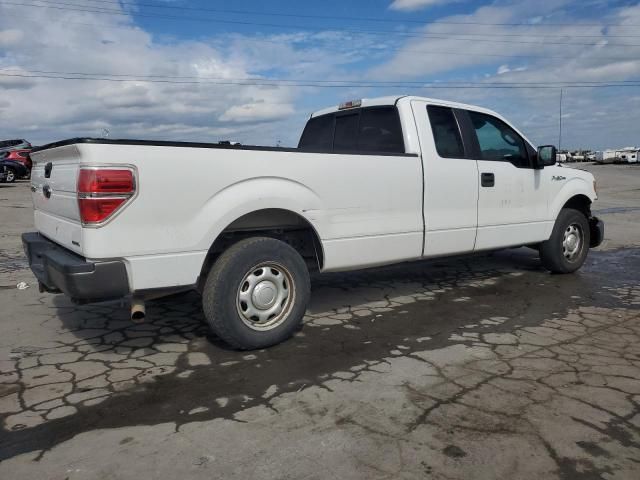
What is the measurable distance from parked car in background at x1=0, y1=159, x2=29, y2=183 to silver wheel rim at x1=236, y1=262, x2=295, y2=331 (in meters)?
23.9

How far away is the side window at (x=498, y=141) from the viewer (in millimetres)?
5590

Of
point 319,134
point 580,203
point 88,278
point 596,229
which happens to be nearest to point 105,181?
point 88,278

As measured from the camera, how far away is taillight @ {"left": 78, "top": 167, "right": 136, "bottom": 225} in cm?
318

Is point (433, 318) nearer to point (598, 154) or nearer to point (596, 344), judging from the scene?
point (596, 344)

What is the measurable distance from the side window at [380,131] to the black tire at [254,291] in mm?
1692

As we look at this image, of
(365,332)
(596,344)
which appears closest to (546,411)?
(596,344)

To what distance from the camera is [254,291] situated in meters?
3.93

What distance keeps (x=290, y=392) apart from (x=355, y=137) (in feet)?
10.2

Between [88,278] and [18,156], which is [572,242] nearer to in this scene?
[88,278]

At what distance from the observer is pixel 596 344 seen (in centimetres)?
409

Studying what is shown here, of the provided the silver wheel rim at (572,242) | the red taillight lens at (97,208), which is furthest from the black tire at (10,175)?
the silver wheel rim at (572,242)

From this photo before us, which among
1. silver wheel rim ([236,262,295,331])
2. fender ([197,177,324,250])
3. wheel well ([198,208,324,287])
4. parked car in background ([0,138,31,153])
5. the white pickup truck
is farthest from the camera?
parked car in background ([0,138,31,153])

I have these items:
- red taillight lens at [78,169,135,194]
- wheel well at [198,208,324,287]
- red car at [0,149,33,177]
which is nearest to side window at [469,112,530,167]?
wheel well at [198,208,324,287]

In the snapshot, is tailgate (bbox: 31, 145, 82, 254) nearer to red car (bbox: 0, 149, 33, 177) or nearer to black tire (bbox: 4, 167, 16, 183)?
black tire (bbox: 4, 167, 16, 183)
